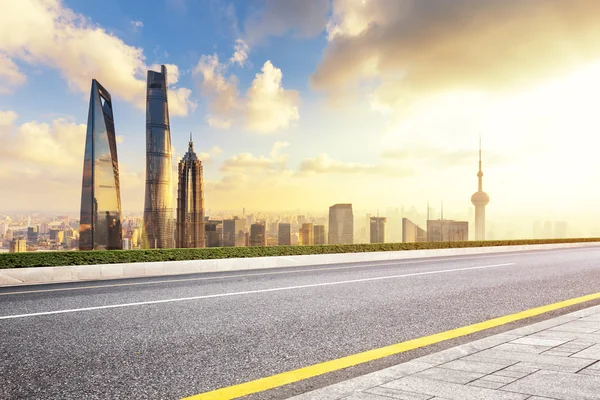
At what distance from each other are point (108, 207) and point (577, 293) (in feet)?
128

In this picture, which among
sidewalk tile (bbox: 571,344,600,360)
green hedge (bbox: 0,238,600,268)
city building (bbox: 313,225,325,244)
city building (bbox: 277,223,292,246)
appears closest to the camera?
sidewalk tile (bbox: 571,344,600,360)

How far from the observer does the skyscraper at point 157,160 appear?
81.1m

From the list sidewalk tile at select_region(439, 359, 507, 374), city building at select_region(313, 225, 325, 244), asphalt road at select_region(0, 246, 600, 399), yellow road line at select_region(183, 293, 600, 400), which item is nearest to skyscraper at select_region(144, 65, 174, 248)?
city building at select_region(313, 225, 325, 244)

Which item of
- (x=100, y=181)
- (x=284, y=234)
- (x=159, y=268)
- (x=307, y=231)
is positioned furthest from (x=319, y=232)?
(x=100, y=181)

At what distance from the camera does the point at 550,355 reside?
4.02 m

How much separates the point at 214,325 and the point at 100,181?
3448 cm

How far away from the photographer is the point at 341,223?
34.3 m

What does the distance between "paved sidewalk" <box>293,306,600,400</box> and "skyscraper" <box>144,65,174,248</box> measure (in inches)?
3134

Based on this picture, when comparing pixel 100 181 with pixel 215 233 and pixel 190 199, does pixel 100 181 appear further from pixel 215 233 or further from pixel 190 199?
pixel 190 199

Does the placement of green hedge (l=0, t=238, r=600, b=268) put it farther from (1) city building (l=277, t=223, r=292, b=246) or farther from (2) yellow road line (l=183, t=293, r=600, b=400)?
(2) yellow road line (l=183, t=293, r=600, b=400)

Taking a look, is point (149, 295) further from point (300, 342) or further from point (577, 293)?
point (577, 293)

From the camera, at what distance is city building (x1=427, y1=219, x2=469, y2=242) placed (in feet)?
96.3

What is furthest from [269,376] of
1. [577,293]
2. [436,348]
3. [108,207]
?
[108,207]

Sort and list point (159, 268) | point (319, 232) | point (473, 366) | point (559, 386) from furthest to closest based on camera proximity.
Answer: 1. point (319, 232)
2. point (159, 268)
3. point (473, 366)
4. point (559, 386)
